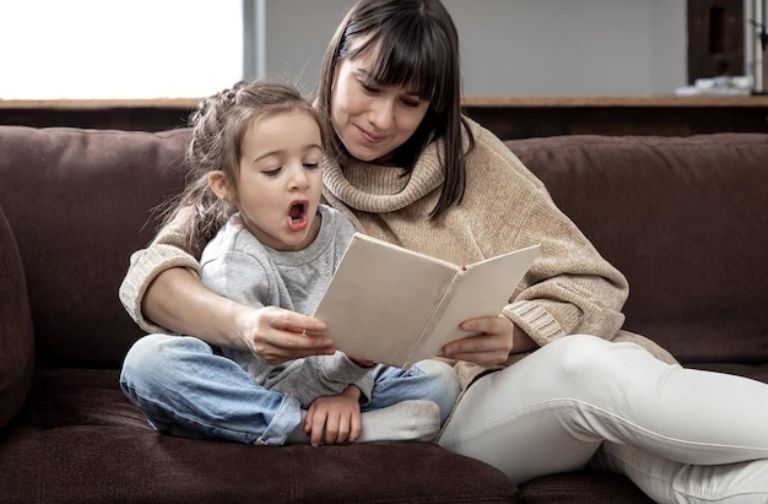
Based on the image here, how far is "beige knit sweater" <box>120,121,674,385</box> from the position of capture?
6.04ft

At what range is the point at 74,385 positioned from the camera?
1953mm

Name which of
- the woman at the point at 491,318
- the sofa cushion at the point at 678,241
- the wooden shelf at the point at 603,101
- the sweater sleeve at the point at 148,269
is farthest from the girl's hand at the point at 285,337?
the wooden shelf at the point at 603,101

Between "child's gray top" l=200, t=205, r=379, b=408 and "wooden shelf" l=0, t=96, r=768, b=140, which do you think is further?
"wooden shelf" l=0, t=96, r=768, b=140

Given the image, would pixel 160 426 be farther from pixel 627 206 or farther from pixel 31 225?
pixel 627 206

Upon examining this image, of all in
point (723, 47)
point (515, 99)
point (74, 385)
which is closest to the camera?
point (74, 385)

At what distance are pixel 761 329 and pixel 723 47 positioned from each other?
196 cm

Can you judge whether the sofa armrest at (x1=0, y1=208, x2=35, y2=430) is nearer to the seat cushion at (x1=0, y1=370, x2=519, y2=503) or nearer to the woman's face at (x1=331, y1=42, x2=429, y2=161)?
the seat cushion at (x1=0, y1=370, x2=519, y2=503)

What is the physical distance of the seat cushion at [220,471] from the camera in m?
1.47

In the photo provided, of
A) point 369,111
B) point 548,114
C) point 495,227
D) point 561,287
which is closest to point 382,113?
point 369,111

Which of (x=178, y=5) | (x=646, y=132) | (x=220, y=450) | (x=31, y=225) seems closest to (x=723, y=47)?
(x=646, y=132)

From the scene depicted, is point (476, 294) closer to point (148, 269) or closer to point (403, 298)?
point (403, 298)

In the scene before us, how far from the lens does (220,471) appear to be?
1.50 metres

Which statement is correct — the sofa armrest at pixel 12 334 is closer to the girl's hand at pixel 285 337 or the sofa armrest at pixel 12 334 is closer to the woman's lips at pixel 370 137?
the girl's hand at pixel 285 337

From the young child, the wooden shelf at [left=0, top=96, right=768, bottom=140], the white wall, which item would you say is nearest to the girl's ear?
the young child
